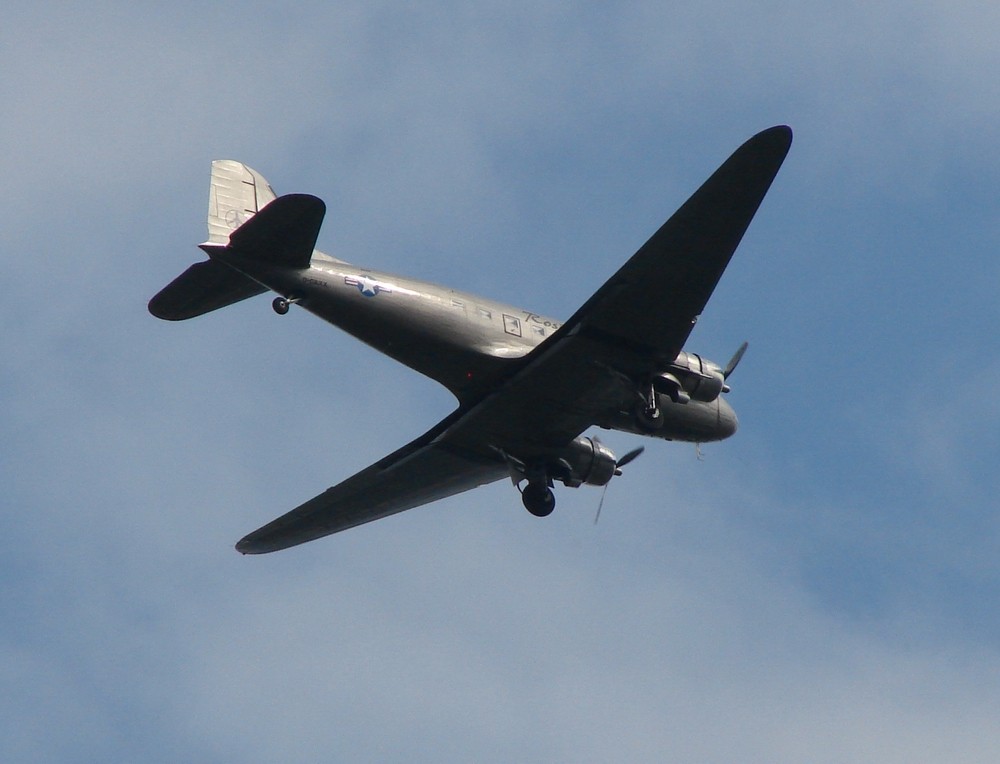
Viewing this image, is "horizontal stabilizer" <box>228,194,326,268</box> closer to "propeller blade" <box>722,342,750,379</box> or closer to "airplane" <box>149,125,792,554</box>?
"airplane" <box>149,125,792,554</box>

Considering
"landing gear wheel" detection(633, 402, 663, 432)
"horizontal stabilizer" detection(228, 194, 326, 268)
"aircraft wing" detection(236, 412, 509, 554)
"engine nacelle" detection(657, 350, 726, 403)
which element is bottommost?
"aircraft wing" detection(236, 412, 509, 554)

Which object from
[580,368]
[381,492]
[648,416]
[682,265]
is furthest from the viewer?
[381,492]

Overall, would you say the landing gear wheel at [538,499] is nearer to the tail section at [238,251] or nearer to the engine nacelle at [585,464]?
the engine nacelle at [585,464]

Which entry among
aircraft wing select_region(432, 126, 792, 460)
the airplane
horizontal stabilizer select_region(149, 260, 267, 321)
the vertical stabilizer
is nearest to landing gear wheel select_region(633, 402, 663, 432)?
the airplane

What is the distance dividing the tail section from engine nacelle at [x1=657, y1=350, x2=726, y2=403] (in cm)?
850

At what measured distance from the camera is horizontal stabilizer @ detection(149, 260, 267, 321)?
32.5 meters

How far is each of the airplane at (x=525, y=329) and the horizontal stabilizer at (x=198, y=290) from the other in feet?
0.10

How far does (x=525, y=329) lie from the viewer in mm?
34812

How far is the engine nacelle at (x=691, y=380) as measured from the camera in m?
34.3

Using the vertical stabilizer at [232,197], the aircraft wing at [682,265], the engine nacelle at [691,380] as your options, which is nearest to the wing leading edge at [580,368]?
the aircraft wing at [682,265]

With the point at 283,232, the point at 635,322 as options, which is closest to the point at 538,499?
the point at 635,322

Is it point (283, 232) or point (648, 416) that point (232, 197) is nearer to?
point (283, 232)

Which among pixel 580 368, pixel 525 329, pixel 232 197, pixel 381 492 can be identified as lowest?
pixel 381 492

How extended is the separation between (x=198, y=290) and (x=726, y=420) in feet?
44.0
